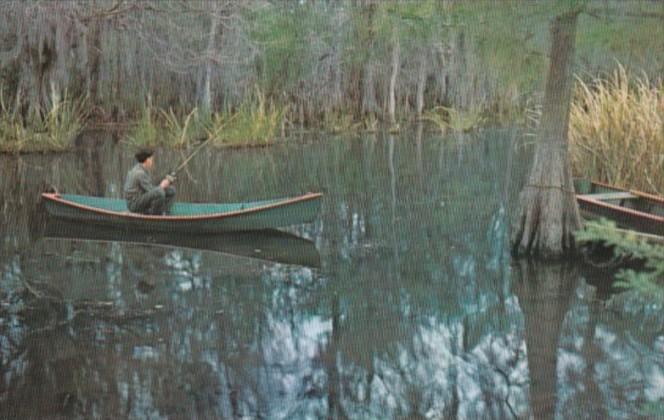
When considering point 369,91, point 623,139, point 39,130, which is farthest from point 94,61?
point 623,139

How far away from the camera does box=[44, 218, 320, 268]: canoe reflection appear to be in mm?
7918

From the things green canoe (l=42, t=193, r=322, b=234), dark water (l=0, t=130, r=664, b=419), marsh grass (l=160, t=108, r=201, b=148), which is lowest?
dark water (l=0, t=130, r=664, b=419)

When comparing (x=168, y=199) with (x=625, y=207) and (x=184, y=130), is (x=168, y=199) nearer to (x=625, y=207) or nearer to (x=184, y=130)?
(x=625, y=207)

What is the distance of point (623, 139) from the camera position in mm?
9164

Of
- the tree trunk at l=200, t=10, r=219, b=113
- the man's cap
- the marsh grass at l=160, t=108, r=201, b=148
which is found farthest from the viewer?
the tree trunk at l=200, t=10, r=219, b=113

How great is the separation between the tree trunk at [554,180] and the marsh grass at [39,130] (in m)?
11.3

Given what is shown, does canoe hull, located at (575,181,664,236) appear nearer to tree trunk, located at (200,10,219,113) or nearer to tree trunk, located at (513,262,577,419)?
tree trunk, located at (513,262,577,419)

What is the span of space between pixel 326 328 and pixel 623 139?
495cm

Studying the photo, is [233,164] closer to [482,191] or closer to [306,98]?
[482,191]

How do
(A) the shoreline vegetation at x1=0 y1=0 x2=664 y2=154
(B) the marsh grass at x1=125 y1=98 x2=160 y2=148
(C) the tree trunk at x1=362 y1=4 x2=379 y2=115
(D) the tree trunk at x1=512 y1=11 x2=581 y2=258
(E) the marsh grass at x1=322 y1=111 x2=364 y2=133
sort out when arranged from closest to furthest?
(D) the tree trunk at x1=512 y1=11 x2=581 y2=258, (A) the shoreline vegetation at x1=0 y1=0 x2=664 y2=154, (B) the marsh grass at x1=125 y1=98 x2=160 y2=148, (E) the marsh grass at x1=322 y1=111 x2=364 y2=133, (C) the tree trunk at x1=362 y1=4 x2=379 y2=115

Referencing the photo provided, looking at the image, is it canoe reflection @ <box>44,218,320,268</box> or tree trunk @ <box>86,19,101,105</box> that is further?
tree trunk @ <box>86,19,101,105</box>

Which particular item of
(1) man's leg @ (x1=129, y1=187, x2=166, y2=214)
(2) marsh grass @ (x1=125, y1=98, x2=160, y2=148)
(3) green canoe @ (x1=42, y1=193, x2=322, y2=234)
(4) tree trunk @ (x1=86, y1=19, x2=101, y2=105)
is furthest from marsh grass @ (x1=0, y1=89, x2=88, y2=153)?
(1) man's leg @ (x1=129, y1=187, x2=166, y2=214)

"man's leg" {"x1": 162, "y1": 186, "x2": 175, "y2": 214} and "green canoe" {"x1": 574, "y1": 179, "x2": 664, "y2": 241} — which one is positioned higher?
"green canoe" {"x1": 574, "y1": 179, "x2": 664, "y2": 241}

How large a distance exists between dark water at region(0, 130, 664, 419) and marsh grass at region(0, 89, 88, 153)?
6.82m
